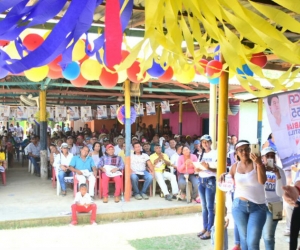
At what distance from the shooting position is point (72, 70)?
14.8ft

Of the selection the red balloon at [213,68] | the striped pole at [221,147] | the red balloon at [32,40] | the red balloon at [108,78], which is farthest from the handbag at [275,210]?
the red balloon at [32,40]

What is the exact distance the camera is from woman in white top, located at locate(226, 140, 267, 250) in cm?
360

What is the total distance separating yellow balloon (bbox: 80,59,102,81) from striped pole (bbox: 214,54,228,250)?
167 cm

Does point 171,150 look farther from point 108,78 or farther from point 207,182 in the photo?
point 108,78

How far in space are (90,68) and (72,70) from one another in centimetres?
28

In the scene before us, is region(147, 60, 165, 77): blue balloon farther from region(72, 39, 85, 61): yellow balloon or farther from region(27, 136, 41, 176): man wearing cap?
region(27, 136, 41, 176): man wearing cap

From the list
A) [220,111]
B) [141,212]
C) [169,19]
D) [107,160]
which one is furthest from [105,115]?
[169,19]

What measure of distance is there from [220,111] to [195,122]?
46.6 ft

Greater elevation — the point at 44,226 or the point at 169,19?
the point at 169,19

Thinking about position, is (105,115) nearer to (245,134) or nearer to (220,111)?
(245,134)

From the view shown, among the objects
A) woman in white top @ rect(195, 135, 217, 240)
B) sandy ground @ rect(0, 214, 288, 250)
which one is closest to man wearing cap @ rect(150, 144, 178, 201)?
sandy ground @ rect(0, 214, 288, 250)

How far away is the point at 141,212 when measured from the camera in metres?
6.92

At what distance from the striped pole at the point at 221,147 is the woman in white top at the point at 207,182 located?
102cm

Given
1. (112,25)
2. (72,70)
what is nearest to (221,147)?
(72,70)
